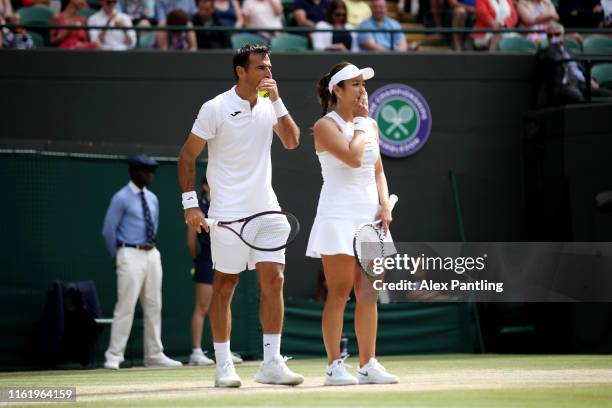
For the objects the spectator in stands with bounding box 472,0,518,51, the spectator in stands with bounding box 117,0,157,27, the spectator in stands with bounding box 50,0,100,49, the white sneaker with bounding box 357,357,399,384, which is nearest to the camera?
the white sneaker with bounding box 357,357,399,384

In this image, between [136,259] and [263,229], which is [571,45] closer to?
[136,259]

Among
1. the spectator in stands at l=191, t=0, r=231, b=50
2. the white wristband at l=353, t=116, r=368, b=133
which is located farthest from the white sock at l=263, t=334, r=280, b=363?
the spectator in stands at l=191, t=0, r=231, b=50

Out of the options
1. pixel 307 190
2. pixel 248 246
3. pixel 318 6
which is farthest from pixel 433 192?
pixel 248 246

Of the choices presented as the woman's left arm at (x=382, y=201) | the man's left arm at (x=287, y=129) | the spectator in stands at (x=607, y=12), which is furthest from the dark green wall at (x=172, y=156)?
the woman's left arm at (x=382, y=201)

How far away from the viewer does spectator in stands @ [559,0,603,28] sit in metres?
16.9

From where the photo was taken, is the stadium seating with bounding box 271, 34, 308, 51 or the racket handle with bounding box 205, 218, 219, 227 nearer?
the racket handle with bounding box 205, 218, 219, 227

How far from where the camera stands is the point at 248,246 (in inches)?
326

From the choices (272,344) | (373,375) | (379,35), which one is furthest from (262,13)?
(373,375)

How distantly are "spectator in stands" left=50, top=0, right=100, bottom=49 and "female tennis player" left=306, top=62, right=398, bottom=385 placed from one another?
24.4 ft

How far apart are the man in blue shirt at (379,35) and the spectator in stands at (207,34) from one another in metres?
1.73

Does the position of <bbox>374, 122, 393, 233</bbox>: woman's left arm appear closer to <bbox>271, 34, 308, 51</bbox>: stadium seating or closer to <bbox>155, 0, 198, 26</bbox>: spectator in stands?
<bbox>271, 34, 308, 51</bbox>: stadium seating

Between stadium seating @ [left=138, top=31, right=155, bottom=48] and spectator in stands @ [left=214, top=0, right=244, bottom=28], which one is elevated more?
spectator in stands @ [left=214, top=0, right=244, bottom=28]

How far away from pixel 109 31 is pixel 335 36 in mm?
2766

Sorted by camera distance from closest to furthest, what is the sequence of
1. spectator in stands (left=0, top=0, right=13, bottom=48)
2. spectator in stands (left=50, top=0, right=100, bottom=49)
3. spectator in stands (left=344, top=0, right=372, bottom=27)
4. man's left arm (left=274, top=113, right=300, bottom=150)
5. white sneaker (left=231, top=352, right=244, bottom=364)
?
man's left arm (left=274, top=113, right=300, bottom=150) → white sneaker (left=231, top=352, right=244, bottom=364) → spectator in stands (left=0, top=0, right=13, bottom=48) → spectator in stands (left=50, top=0, right=100, bottom=49) → spectator in stands (left=344, top=0, right=372, bottom=27)
